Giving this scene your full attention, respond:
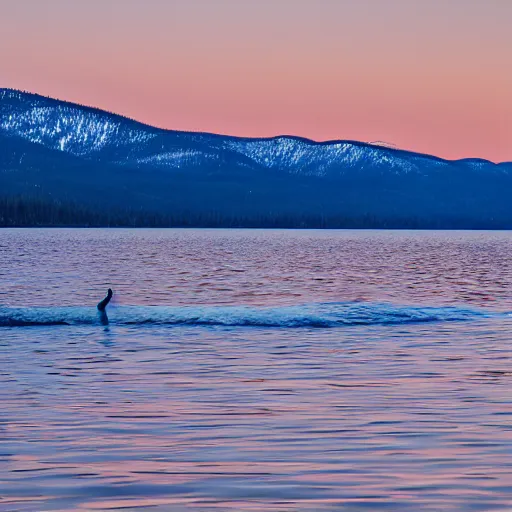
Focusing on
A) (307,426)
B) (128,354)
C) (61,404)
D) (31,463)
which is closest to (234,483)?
(31,463)

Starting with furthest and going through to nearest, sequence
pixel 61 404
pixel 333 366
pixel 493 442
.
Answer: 1. pixel 333 366
2. pixel 61 404
3. pixel 493 442

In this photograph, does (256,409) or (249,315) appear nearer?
(256,409)

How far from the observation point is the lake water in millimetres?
12734

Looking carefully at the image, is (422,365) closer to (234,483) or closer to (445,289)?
(234,483)

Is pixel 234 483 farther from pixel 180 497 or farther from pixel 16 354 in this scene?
pixel 16 354

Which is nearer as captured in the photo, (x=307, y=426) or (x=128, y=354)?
(x=307, y=426)

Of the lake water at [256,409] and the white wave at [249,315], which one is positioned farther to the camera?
the white wave at [249,315]

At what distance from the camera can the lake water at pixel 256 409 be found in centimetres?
1273

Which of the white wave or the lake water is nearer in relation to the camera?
the lake water

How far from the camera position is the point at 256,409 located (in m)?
18.7

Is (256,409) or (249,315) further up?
(256,409)

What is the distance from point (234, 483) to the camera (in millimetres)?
13047

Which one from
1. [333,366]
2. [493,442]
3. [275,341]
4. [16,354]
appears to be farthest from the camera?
[275,341]

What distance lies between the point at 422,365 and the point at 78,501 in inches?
576
